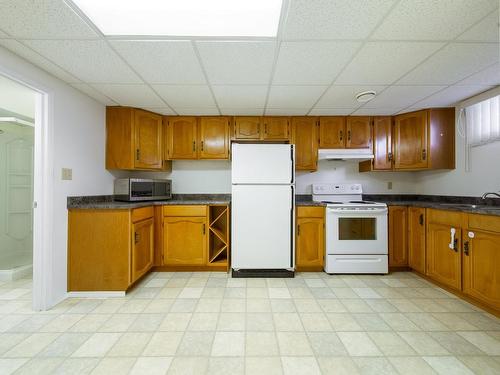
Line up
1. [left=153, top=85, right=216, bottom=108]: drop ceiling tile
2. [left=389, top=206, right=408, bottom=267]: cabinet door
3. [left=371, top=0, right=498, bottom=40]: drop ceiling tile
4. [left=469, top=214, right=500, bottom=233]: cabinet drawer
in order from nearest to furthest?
[left=371, top=0, right=498, bottom=40]: drop ceiling tile
[left=469, top=214, right=500, bottom=233]: cabinet drawer
[left=153, top=85, right=216, bottom=108]: drop ceiling tile
[left=389, top=206, right=408, bottom=267]: cabinet door

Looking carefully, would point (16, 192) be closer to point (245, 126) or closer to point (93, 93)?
point (93, 93)

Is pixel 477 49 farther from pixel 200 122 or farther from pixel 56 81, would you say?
pixel 56 81

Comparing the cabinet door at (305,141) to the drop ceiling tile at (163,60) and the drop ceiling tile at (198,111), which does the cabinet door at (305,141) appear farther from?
the drop ceiling tile at (163,60)

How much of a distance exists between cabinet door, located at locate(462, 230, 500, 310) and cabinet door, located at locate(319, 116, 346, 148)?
164 cm

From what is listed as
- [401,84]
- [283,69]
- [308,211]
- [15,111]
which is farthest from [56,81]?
[401,84]

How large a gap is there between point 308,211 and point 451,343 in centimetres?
162

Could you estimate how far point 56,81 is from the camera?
2.02m

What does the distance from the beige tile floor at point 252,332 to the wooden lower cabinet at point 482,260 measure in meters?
0.17

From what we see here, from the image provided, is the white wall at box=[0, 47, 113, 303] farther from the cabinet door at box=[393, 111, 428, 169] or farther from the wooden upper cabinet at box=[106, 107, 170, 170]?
the cabinet door at box=[393, 111, 428, 169]

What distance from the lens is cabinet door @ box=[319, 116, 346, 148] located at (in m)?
3.04

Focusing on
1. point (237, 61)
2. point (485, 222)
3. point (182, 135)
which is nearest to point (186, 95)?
point (182, 135)

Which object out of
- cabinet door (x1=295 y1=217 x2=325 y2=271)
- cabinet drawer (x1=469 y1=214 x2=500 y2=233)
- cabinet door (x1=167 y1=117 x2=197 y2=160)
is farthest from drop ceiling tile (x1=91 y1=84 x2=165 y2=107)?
cabinet drawer (x1=469 y1=214 x2=500 y2=233)

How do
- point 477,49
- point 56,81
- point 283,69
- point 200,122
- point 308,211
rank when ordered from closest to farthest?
point 477,49
point 283,69
point 56,81
point 308,211
point 200,122

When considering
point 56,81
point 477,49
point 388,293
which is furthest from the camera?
point 388,293
